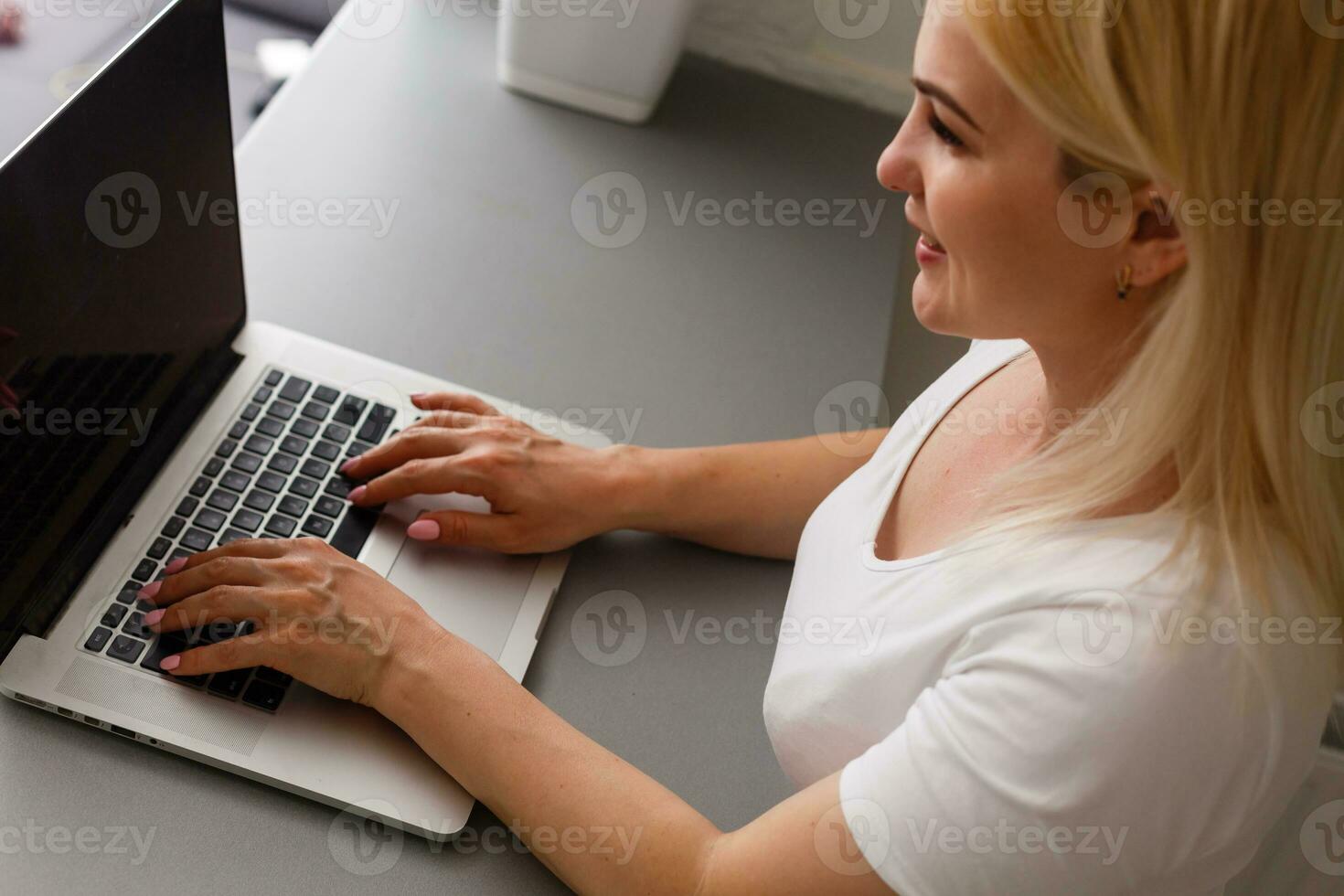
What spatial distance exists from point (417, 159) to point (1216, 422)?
88cm

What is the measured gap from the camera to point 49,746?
2.48 feet

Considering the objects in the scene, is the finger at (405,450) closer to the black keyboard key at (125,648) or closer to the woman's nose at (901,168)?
the black keyboard key at (125,648)

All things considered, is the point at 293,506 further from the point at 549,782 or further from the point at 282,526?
the point at 549,782

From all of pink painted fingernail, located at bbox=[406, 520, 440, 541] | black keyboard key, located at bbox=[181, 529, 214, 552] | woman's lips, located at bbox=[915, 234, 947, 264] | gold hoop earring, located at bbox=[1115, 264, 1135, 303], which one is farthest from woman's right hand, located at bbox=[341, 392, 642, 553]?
gold hoop earring, located at bbox=[1115, 264, 1135, 303]

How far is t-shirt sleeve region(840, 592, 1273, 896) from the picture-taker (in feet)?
2.01

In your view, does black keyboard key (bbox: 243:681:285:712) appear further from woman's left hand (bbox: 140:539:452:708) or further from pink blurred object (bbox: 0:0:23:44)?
pink blurred object (bbox: 0:0:23:44)

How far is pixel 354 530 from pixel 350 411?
0.11 meters

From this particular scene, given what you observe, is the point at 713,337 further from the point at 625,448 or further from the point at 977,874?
the point at 977,874

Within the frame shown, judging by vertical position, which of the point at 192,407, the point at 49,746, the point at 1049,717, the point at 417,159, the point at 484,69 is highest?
the point at 484,69

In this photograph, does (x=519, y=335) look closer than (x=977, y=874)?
No

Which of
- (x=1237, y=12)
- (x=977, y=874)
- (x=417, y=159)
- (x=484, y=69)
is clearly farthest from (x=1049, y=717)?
(x=484, y=69)

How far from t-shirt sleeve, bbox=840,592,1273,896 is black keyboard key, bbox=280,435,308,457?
497 mm

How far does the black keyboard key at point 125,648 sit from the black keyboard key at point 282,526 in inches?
4.9

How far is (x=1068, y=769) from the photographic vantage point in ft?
2.02
